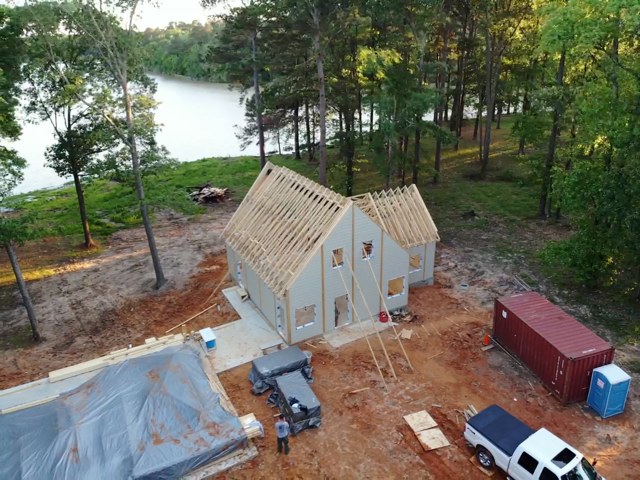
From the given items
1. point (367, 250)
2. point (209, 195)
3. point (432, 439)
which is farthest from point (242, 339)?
point (209, 195)

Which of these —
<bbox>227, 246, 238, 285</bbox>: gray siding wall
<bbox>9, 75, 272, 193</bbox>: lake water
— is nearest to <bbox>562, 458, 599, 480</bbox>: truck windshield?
<bbox>227, 246, 238, 285</bbox>: gray siding wall

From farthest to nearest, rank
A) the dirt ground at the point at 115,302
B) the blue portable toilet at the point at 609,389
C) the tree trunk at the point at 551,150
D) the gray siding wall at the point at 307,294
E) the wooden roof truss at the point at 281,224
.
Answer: the tree trunk at the point at 551,150 < the dirt ground at the point at 115,302 < the wooden roof truss at the point at 281,224 < the gray siding wall at the point at 307,294 < the blue portable toilet at the point at 609,389

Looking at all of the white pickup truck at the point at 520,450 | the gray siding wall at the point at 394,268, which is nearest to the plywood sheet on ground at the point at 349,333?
the gray siding wall at the point at 394,268

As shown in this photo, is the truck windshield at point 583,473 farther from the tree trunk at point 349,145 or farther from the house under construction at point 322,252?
the tree trunk at point 349,145

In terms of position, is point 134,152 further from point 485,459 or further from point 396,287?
point 485,459

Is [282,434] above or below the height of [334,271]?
below

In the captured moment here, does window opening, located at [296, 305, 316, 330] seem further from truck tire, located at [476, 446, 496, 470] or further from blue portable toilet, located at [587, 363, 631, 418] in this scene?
blue portable toilet, located at [587, 363, 631, 418]

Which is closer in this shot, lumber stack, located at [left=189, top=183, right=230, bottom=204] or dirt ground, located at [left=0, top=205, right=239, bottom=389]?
dirt ground, located at [left=0, top=205, right=239, bottom=389]
